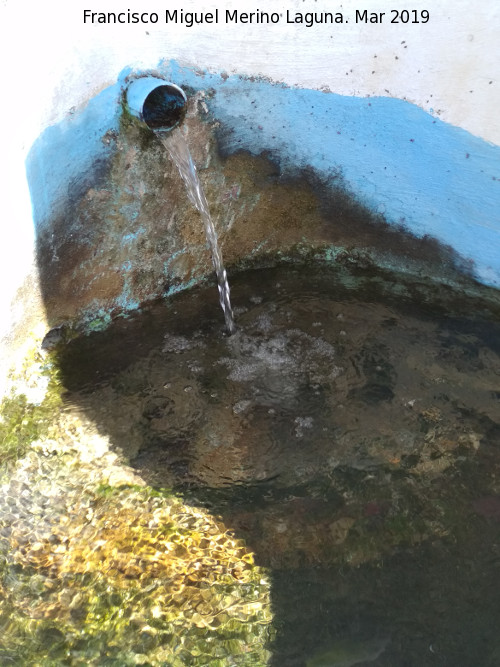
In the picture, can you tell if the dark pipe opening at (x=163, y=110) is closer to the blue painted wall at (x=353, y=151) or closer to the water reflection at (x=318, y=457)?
the blue painted wall at (x=353, y=151)

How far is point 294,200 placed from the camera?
305 centimetres

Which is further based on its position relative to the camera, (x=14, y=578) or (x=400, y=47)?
(x=400, y=47)

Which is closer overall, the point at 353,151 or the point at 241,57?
the point at 241,57

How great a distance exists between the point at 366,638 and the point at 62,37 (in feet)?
7.64

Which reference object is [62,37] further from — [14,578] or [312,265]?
[14,578]

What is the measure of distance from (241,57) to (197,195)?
61cm

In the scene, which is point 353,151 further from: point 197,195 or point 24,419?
point 24,419

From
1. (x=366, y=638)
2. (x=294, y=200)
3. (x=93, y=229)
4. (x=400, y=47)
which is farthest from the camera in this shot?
(x=294, y=200)

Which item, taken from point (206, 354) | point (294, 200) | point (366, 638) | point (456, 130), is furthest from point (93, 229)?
point (366, 638)

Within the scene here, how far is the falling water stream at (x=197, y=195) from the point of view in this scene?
8.79 ft

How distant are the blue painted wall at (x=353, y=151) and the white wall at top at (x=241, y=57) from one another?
5cm

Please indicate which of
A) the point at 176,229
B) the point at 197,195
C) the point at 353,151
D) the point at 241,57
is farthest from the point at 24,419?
the point at 353,151


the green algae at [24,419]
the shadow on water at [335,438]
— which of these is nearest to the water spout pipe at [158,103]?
the shadow on water at [335,438]

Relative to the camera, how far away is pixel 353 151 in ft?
9.37
